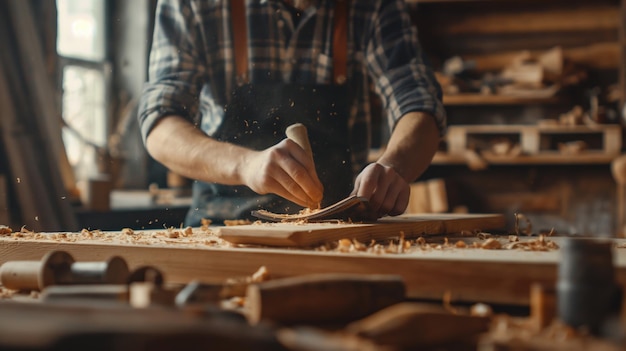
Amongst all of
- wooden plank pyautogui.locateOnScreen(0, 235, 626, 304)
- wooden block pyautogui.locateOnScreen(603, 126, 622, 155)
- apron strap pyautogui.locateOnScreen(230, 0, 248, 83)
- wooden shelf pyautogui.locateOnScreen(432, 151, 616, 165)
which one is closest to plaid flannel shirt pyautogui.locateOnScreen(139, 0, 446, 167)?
apron strap pyautogui.locateOnScreen(230, 0, 248, 83)

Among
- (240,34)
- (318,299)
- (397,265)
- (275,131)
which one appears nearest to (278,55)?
(240,34)

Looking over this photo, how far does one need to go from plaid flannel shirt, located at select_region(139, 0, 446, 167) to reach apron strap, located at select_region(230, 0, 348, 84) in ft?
0.06

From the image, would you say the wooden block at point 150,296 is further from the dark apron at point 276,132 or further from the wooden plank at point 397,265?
the dark apron at point 276,132

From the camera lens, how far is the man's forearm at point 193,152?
6.97 ft

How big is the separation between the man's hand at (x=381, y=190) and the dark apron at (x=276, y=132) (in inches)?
11.3

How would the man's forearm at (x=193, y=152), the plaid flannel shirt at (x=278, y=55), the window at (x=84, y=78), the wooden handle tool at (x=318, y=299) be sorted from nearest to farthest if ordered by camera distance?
1. the wooden handle tool at (x=318, y=299)
2. the man's forearm at (x=193, y=152)
3. the plaid flannel shirt at (x=278, y=55)
4. the window at (x=84, y=78)

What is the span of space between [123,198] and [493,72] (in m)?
2.37

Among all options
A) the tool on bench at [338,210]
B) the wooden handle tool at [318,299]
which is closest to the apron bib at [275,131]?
the tool on bench at [338,210]

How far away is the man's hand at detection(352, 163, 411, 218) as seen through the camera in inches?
73.9

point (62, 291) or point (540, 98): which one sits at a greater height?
point (540, 98)

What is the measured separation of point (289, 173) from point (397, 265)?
59 centimetres

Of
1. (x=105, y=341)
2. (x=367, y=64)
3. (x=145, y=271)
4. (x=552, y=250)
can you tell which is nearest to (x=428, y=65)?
(x=367, y=64)

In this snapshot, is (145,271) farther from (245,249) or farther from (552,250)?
(552,250)

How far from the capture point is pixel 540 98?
4121 mm
